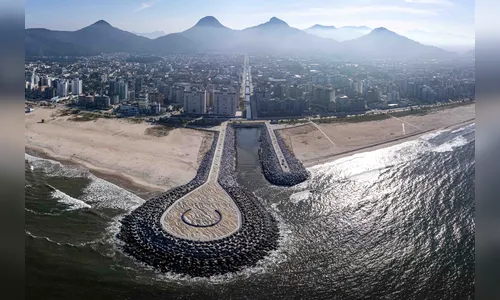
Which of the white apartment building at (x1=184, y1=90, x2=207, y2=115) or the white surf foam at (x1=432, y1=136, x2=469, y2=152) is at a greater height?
the white apartment building at (x1=184, y1=90, x2=207, y2=115)

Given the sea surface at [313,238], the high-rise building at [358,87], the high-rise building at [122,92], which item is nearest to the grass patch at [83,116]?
the high-rise building at [122,92]

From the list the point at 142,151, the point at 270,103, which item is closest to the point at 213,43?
the point at 270,103

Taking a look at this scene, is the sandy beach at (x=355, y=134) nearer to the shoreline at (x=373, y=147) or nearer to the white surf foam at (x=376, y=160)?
the shoreline at (x=373, y=147)

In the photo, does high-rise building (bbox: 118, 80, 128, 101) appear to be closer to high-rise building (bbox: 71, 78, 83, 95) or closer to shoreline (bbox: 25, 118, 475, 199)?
high-rise building (bbox: 71, 78, 83, 95)

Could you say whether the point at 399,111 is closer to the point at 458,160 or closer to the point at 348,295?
the point at 458,160

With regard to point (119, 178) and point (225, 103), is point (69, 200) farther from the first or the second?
point (225, 103)

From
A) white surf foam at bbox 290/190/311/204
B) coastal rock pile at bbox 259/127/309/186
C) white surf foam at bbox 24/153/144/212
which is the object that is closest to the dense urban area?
coastal rock pile at bbox 259/127/309/186
